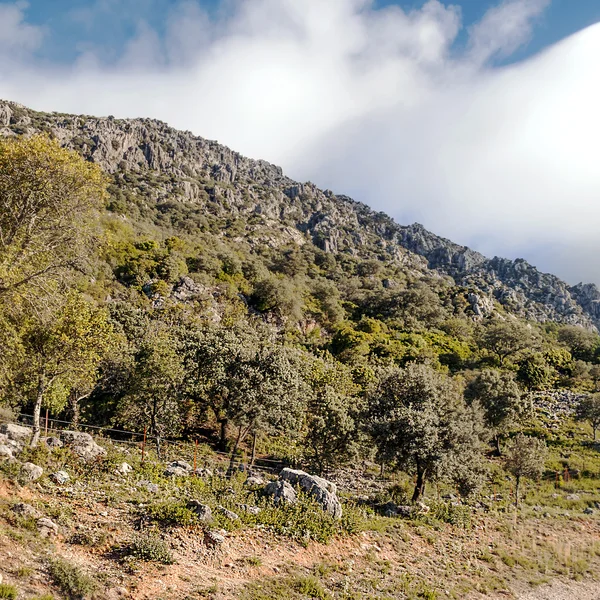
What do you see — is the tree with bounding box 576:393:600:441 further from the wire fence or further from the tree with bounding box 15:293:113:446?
the tree with bounding box 15:293:113:446

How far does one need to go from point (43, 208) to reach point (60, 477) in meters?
11.2

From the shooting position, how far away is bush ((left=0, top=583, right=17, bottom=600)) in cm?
848

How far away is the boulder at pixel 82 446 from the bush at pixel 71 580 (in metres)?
8.73

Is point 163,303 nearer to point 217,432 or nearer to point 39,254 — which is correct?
point 217,432

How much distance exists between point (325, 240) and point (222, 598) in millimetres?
165457

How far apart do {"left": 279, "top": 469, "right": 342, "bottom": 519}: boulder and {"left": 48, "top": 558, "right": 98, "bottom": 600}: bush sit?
38.2ft

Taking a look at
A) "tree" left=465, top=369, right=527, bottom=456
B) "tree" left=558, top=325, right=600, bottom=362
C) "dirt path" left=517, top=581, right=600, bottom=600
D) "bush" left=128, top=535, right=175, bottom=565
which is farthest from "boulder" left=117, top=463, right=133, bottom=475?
"tree" left=558, top=325, right=600, bottom=362

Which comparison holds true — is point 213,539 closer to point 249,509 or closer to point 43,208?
point 249,509

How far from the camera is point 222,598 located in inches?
451

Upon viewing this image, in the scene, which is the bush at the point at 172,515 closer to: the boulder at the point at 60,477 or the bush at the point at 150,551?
the bush at the point at 150,551

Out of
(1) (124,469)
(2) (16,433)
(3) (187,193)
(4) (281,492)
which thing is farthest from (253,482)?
(3) (187,193)

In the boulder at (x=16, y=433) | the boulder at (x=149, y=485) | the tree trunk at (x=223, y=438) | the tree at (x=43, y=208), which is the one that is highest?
the tree at (x=43, y=208)

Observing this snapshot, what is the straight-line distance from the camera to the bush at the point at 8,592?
8.48 m

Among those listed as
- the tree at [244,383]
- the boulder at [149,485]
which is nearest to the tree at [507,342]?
the tree at [244,383]
